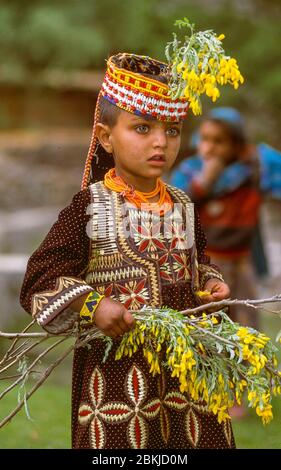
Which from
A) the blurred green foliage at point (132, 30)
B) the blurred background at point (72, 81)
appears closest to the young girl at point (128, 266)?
the blurred background at point (72, 81)

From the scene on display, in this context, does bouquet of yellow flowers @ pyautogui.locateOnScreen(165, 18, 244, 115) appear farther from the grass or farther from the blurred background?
the blurred background

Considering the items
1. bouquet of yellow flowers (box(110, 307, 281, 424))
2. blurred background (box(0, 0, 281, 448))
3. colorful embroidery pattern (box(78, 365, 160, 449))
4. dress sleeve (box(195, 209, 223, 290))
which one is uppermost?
blurred background (box(0, 0, 281, 448))

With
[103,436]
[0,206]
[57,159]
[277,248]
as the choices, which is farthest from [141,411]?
[57,159]

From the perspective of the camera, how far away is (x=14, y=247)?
10445 millimetres

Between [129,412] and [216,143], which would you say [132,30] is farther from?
[129,412]

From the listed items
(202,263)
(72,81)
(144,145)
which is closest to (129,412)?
(202,263)

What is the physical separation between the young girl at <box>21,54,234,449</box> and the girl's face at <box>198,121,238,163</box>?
2.94 metres

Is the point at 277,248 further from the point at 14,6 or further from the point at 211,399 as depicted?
the point at 211,399

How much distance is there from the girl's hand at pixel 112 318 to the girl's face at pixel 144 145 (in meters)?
0.47

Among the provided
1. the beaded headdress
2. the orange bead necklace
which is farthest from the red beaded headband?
the orange bead necklace

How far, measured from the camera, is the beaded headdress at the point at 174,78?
3359mm

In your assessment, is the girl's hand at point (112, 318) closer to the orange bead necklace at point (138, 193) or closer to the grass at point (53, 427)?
the orange bead necklace at point (138, 193)

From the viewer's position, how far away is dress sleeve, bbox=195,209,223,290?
12.3 feet

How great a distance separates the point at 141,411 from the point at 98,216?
24.5 inches
